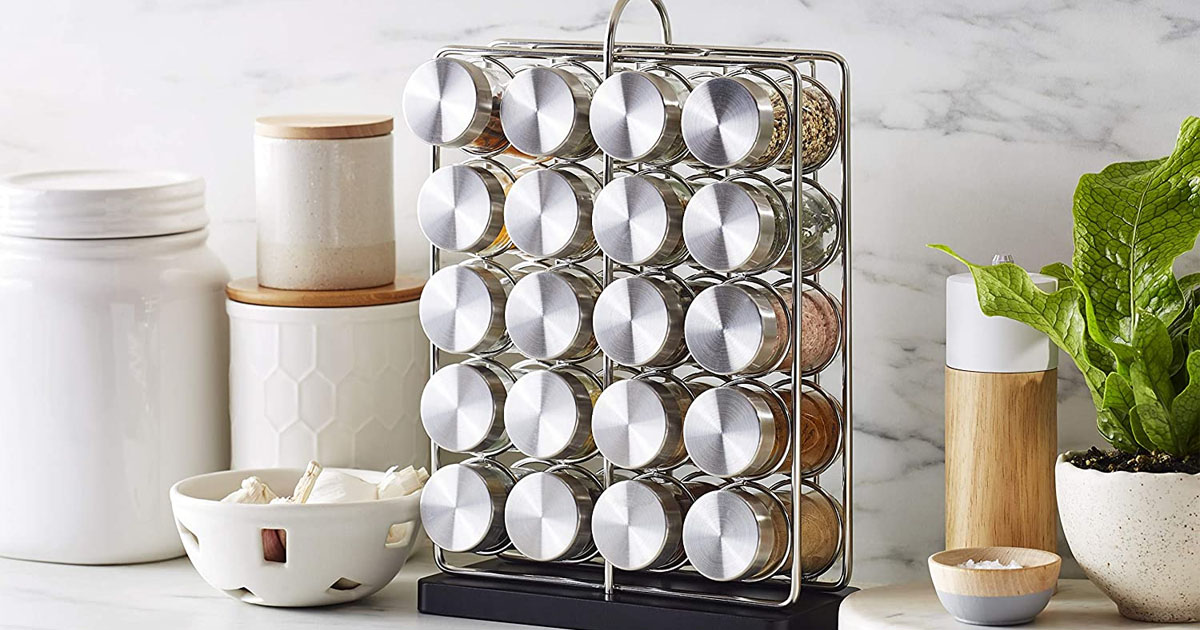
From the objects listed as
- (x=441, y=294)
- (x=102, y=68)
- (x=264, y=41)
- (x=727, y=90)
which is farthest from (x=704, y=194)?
(x=102, y=68)

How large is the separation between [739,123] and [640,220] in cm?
9

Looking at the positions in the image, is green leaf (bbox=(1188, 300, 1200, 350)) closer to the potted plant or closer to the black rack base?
the potted plant

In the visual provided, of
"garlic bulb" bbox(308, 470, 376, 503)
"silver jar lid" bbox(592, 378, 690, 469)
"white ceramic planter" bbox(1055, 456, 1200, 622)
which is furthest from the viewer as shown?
"garlic bulb" bbox(308, 470, 376, 503)

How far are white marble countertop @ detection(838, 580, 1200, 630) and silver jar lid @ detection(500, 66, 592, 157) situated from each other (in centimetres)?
34

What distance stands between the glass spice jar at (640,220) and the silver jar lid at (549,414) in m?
0.10

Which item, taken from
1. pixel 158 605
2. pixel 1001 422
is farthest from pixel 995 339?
pixel 158 605

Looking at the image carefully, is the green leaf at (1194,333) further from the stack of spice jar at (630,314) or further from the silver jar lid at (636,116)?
the silver jar lid at (636,116)

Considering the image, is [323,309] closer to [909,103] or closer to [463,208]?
[463,208]

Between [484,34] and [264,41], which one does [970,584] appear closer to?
[484,34]

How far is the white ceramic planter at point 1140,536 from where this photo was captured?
3.05 ft

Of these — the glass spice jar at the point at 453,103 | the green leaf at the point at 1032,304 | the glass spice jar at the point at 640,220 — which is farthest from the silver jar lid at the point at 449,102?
the green leaf at the point at 1032,304

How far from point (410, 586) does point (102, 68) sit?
1.82 feet

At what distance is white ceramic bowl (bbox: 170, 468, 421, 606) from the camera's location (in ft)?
3.59

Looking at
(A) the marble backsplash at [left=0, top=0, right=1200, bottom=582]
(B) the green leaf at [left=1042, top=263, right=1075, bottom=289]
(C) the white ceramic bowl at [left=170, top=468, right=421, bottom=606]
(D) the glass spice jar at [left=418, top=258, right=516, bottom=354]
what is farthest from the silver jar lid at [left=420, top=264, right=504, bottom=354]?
(B) the green leaf at [left=1042, top=263, right=1075, bottom=289]
